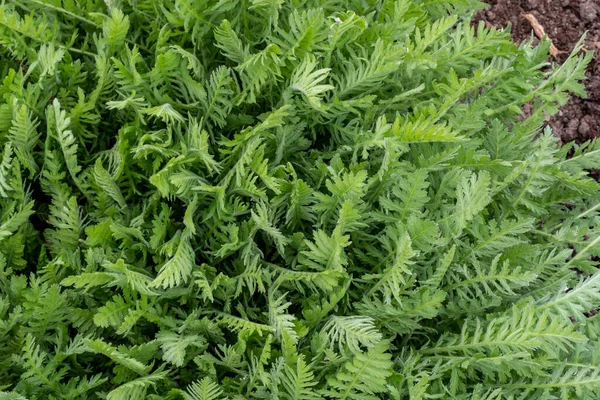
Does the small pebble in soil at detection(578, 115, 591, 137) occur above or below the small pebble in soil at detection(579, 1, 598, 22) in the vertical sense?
below

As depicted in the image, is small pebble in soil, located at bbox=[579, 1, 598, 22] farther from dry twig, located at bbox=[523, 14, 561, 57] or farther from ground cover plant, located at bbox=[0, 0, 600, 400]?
ground cover plant, located at bbox=[0, 0, 600, 400]

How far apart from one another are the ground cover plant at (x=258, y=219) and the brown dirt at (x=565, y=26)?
999 mm

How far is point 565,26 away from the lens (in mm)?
2496

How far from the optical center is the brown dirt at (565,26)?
2352mm

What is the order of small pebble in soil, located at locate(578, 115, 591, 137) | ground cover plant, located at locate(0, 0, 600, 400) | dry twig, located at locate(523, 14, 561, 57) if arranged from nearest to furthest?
ground cover plant, located at locate(0, 0, 600, 400)
small pebble in soil, located at locate(578, 115, 591, 137)
dry twig, located at locate(523, 14, 561, 57)

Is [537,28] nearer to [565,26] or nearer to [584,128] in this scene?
[565,26]

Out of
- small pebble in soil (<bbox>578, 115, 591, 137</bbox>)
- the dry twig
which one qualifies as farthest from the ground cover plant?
the dry twig

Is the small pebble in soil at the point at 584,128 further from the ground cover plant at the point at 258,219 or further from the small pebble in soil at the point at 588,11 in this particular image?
the ground cover plant at the point at 258,219

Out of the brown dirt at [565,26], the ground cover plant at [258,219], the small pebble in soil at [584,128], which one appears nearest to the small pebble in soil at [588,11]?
the brown dirt at [565,26]

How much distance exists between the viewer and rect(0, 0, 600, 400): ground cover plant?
1211 mm

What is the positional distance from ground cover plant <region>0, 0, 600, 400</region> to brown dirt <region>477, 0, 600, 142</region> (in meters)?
1.00

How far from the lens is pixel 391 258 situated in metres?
1.33

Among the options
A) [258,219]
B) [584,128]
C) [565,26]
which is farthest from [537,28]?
[258,219]

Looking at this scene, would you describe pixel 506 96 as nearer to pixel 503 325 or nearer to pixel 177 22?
pixel 503 325
